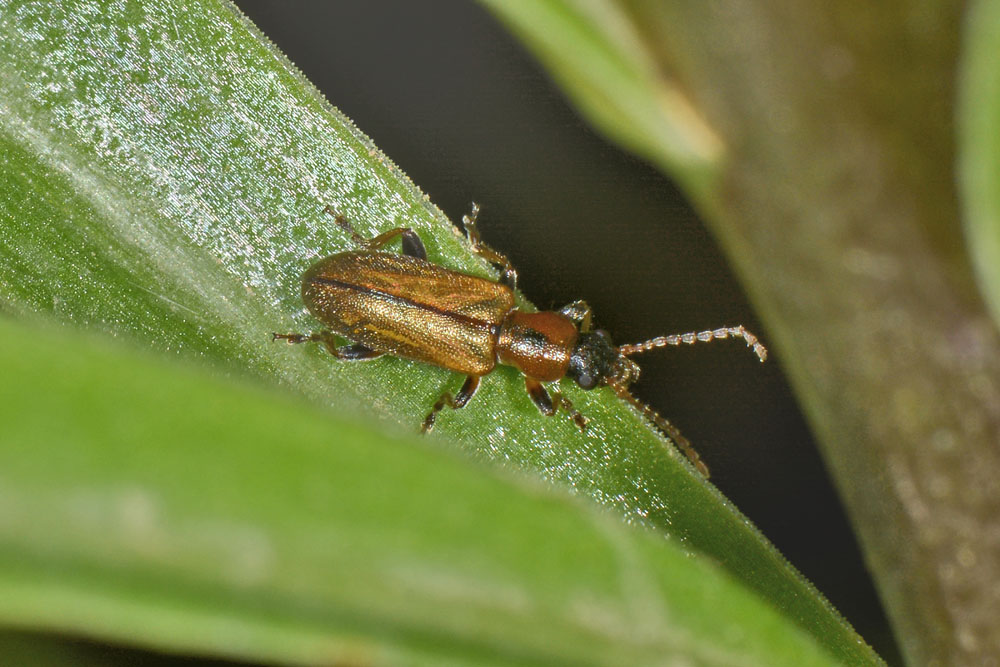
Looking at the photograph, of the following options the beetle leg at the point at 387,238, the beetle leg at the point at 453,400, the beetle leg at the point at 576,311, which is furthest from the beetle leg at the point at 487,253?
the beetle leg at the point at 453,400

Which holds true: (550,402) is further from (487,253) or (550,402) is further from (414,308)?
(487,253)

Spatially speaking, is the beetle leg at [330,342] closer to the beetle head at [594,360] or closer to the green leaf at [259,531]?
the beetle head at [594,360]

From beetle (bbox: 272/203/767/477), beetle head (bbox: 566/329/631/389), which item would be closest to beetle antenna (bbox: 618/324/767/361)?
beetle (bbox: 272/203/767/477)

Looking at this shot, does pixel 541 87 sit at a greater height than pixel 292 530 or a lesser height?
greater

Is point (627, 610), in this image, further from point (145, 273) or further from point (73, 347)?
point (145, 273)

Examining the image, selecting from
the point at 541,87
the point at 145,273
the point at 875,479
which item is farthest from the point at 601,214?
the point at 875,479

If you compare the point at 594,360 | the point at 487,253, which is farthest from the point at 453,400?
the point at 487,253

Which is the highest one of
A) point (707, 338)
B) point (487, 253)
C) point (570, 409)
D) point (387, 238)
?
point (707, 338)
